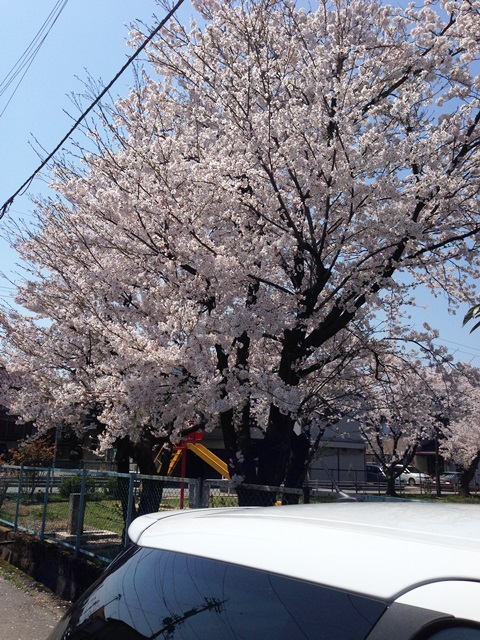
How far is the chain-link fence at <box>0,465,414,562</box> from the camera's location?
654 cm

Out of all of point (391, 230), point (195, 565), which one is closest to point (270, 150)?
point (391, 230)

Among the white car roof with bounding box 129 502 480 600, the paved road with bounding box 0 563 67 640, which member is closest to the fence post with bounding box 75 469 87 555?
the paved road with bounding box 0 563 67 640

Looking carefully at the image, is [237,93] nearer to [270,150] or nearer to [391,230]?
[270,150]

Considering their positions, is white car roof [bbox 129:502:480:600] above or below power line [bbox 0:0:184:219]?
below

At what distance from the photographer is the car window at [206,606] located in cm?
148

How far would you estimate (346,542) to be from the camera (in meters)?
1.58

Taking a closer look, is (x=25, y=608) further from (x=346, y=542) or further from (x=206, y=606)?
(x=346, y=542)

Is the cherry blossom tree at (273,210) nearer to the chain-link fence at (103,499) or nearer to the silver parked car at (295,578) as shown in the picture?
the chain-link fence at (103,499)

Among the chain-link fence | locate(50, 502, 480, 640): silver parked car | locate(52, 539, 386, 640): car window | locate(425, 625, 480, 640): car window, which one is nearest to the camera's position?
locate(425, 625, 480, 640): car window

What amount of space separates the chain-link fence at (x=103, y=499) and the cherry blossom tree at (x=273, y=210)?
1.16 m

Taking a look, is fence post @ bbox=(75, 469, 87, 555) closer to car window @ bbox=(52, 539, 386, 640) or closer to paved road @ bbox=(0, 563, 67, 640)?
paved road @ bbox=(0, 563, 67, 640)

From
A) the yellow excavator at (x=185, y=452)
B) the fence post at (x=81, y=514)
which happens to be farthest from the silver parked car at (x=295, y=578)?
the yellow excavator at (x=185, y=452)

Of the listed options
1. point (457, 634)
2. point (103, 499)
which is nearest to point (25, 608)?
point (103, 499)

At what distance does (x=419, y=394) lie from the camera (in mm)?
10312
